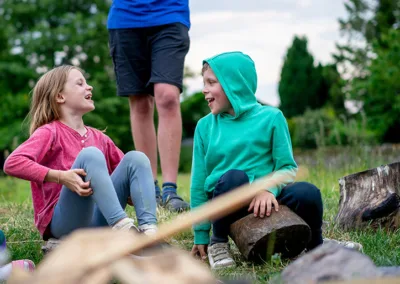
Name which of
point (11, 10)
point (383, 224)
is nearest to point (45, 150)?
point (383, 224)

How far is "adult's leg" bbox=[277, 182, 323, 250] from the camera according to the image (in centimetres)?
309

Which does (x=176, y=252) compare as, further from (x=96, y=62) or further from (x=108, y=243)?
(x=96, y=62)

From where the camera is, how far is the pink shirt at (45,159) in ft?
10.1

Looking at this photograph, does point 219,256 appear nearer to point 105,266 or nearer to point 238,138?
point 238,138

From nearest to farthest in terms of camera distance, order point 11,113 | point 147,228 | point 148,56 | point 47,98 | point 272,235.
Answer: point 272,235, point 147,228, point 47,98, point 148,56, point 11,113

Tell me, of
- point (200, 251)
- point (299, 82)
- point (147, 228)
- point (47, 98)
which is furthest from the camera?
point (299, 82)

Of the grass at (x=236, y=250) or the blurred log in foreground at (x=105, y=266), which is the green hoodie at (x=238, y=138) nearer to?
the grass at (x=236, y=250)

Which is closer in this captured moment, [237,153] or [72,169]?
[72,169]

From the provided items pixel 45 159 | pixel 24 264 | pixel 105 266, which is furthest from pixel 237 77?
pixel 105 266

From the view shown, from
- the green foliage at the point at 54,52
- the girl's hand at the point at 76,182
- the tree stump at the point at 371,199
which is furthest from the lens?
the green foliage at the point at 54,52

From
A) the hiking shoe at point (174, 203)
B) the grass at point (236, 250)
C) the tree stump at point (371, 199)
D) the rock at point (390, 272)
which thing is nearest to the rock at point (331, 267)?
the rock at point (390, 272)

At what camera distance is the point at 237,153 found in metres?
3.24

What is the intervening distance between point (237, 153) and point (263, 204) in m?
0.33

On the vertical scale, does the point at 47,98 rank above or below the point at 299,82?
above
